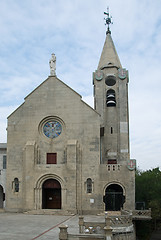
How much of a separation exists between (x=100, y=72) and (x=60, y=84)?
7.24 metres

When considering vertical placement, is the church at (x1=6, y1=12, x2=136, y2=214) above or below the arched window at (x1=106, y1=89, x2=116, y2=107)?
below

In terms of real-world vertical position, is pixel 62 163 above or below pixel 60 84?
below

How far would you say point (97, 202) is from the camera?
29906 mm

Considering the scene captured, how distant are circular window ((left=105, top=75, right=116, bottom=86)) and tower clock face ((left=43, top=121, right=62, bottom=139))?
1028 cm

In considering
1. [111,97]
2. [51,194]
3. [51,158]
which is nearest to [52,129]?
[51,158]

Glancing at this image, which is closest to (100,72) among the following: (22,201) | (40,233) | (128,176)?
(128,176)

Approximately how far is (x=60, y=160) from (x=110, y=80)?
45.8ft

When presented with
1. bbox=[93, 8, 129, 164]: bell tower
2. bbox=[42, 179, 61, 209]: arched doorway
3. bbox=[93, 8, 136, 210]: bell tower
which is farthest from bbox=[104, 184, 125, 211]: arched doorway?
bbox=[42, 179, 61, 209]: arched doorway

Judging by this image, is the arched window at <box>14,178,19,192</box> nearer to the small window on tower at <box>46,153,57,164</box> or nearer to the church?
the church

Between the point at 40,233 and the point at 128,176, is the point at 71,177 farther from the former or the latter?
the point at 40,233

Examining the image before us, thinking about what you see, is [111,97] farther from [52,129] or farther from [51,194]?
[51,194]

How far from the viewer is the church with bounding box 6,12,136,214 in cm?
3006

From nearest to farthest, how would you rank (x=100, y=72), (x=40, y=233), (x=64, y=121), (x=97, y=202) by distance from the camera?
(x=40, y=233) < (x=97, y=202) < (x=64, y=121) < (x=100, y=72)

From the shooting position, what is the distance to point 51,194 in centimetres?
3203
